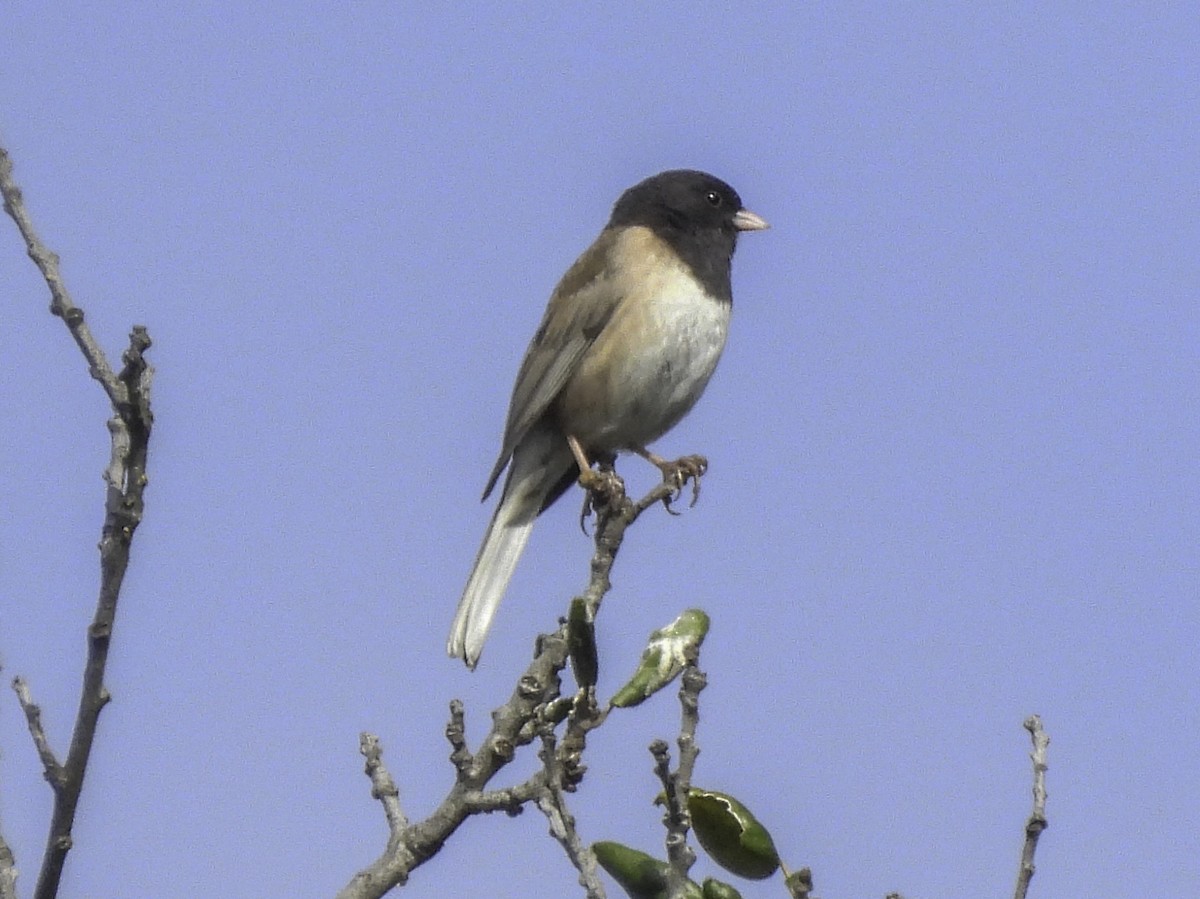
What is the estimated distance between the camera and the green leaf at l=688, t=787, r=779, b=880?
7.23 ft

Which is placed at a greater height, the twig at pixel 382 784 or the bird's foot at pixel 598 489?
the bird's foot at pixel 598 489

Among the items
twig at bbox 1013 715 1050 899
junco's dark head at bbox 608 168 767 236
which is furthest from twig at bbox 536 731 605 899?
junco's dark head at bbox 608 168 767 236

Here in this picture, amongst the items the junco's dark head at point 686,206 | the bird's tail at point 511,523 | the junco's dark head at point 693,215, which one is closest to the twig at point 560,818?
the bird's tail at point 511,523

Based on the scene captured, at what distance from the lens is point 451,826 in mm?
2479

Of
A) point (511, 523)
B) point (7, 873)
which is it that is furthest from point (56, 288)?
point (511, 523)

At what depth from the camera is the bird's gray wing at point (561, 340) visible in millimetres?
5469

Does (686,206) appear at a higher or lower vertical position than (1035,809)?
higher

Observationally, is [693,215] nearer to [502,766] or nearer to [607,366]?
[607,366]

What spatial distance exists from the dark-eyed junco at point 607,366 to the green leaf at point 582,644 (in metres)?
2.45

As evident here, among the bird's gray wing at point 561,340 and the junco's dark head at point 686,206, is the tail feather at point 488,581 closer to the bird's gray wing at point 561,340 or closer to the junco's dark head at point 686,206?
the bird's gray wing at point 561,340

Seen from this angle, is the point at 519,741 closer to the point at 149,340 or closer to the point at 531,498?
the point at 149,340

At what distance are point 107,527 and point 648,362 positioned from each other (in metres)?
3.47

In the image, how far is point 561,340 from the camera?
18.3 ft

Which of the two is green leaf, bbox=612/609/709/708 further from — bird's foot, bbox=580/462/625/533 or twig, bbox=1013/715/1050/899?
bird's foot, bbox=580/462/625/533
